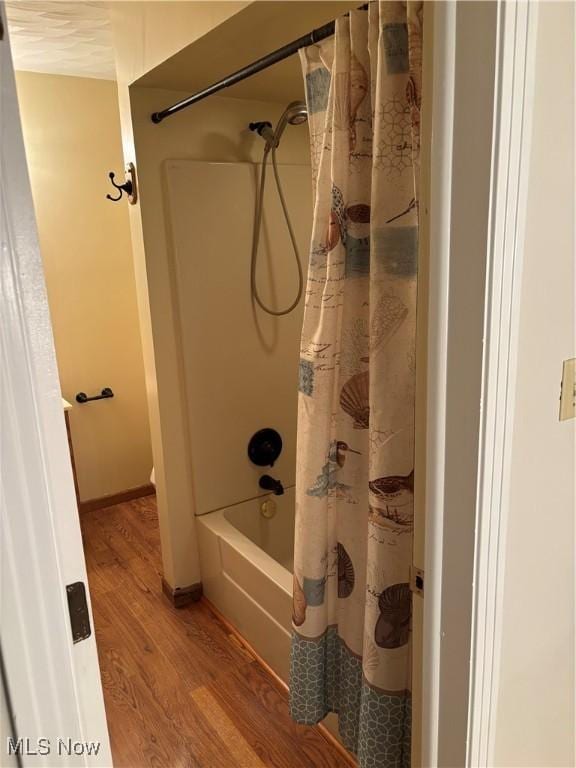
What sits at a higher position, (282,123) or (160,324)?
(282,123)

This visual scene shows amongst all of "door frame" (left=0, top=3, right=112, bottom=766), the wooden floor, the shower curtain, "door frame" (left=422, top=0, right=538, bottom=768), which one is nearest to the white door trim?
"door frame" (left=422, top=0, right=538, bottom=768)

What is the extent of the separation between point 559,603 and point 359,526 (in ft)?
1.61

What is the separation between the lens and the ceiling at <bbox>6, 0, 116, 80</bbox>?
2.03 metres

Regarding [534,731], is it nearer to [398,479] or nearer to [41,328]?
[398,479]

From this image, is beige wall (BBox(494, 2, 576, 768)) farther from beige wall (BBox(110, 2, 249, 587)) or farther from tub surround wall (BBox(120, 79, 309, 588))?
tub surround wall (BBox(120, 79, 309, 588))

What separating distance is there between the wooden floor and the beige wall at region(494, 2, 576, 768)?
0.85 m

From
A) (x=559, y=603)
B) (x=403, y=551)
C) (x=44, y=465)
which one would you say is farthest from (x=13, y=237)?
(x=559, y=603)

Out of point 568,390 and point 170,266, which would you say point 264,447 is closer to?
point 170,266

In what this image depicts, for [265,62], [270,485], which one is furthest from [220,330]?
[265,62]

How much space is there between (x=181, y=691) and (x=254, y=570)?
0.48 meters

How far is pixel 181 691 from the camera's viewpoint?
2012mm

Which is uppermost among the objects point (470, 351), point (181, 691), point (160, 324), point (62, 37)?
point (62, 37)

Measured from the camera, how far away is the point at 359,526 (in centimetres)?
144

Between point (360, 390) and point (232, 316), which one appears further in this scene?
point (232, 316)
